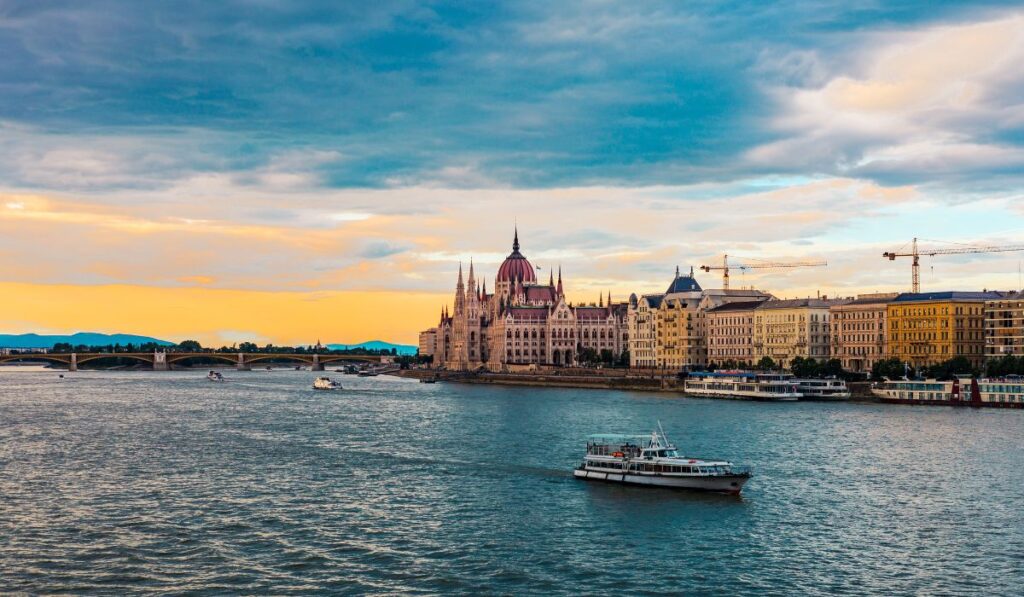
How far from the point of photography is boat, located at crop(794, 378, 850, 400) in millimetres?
130000

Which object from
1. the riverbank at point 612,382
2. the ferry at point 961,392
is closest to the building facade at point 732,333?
the riverbank at point 612,382

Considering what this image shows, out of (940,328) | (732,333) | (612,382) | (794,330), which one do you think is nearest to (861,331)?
(794,330)

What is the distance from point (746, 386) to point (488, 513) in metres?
90.6

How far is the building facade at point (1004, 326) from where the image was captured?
137 metres

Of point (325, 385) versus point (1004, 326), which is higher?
point (1004, 326)

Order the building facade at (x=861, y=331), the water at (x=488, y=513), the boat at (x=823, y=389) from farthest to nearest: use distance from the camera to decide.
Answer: the building facade at (x=861, y=331)
the boat at (x=823, y=389)
the water at (x=488, y=513)

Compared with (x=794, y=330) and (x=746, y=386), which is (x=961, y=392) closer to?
(x=746, y=386)

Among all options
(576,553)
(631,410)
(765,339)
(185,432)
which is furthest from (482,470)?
(765,339)

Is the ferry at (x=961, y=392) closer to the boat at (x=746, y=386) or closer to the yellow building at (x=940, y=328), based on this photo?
the boat at (x=746, y=386)

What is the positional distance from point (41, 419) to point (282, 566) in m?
65.5

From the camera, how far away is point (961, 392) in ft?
382

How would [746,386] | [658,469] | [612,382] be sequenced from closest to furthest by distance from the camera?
1. [658,469]
2. [746,386]
3. [612,382]

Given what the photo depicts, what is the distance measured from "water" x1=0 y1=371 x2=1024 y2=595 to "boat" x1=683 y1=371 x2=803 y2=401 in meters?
43.0

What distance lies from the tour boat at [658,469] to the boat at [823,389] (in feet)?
239
